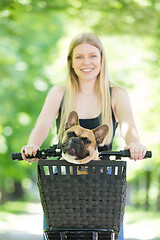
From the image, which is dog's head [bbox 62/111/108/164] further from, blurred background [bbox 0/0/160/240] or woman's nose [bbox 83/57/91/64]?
blurred background [bbox 0/0/160/240]

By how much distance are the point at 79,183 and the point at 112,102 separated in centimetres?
108

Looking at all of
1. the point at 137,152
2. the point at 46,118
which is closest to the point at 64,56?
the point at 46,118

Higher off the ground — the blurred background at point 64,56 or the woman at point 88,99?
the blurred background at point 64,56

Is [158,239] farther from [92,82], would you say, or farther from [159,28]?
[92,82]

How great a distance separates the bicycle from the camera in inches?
95.1

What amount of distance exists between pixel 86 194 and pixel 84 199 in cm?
3

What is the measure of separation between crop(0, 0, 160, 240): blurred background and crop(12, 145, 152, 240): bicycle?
6.16 metres

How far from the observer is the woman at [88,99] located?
3244 mm

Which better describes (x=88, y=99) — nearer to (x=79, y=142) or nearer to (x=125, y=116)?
(x=125, y=116)

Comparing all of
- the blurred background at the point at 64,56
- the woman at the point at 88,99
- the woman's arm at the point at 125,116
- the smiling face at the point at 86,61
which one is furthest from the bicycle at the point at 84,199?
the blurred background at the point at 64,56

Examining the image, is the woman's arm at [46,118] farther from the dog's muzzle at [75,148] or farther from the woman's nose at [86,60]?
the dog's muzzle at [75,148]

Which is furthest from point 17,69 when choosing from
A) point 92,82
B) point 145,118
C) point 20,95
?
point 92,82

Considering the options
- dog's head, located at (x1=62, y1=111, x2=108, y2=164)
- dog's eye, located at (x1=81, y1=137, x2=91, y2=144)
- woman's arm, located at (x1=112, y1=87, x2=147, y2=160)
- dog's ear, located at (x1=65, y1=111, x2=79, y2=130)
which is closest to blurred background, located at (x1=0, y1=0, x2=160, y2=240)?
woman's arm, located at (x1=112, y1=87, x2=147, y2=160)

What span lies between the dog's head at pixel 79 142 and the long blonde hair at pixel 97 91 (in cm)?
51
